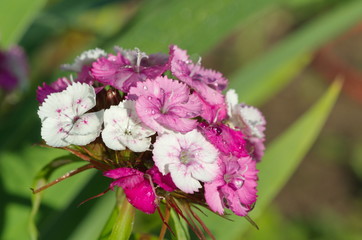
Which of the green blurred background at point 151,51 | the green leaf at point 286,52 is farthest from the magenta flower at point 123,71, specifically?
the green leaf at point 286,52

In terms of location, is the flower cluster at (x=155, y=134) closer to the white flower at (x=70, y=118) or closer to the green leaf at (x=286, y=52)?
the white flower at (x=70, y=118)

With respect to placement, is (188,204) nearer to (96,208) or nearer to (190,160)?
(190,160)

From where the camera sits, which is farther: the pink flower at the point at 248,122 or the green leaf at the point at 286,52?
the green leaf at the point at 286,52

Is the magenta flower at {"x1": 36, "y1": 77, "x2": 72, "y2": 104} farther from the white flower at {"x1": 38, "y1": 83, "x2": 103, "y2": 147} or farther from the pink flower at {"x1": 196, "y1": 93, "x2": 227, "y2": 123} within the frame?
the pink flower at {"x1": 196, "y1": 93, "x2": 227, "y2": 123}

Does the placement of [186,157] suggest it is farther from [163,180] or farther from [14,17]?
[14,17]

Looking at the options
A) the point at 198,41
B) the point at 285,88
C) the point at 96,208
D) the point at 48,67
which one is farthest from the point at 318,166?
the point at 96,208

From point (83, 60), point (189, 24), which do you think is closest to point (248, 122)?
point (83, 60)

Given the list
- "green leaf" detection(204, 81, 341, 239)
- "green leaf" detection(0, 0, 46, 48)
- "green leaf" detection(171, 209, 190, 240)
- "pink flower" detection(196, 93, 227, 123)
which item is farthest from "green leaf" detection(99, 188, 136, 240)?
"green leaf" detection(0, 0, 46, 48)
